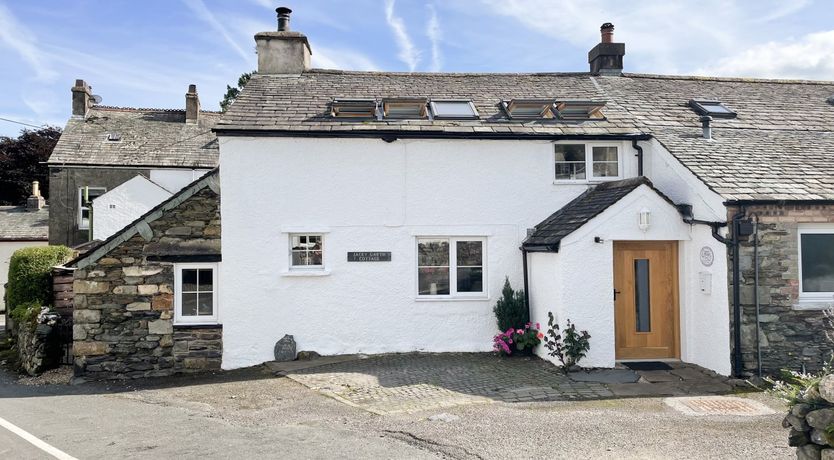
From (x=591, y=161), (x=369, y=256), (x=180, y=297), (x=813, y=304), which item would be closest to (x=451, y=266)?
(x=369, y=256)

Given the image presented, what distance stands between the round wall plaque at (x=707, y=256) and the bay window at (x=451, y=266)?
156 inches

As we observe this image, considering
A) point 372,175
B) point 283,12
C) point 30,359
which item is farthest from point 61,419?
point 283,12

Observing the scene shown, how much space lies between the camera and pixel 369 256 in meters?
11.3

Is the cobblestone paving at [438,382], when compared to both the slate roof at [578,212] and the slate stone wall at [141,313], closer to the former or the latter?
the slate roof at [578,212]

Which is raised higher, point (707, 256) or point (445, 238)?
point (445, 238)

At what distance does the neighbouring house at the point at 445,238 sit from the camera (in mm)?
9930

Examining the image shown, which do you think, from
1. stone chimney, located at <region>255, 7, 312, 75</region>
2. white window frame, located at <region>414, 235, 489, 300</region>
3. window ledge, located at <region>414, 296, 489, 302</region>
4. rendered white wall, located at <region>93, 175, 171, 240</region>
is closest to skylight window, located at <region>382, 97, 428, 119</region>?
white window frame, located at <region>414, 235, 489, 300</region>

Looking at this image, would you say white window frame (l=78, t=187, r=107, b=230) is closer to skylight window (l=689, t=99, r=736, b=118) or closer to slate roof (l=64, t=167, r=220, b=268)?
slate roof (l=64, t=167, r=220, b=268)

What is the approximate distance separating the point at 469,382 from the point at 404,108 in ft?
20.3

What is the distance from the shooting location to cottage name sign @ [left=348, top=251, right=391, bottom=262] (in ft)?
36.9

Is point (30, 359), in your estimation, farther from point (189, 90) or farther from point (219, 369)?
point (189, 90)

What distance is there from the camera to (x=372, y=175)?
1139cm

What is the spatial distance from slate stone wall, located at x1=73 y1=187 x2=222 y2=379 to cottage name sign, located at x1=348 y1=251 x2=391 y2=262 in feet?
8.43

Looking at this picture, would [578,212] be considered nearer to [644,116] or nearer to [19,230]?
[644,116]
